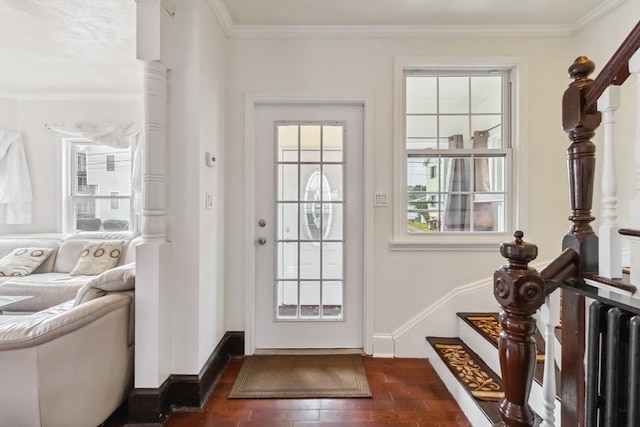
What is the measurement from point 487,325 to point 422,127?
5.14 ft

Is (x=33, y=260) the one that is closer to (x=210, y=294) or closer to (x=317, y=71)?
(x=210, y=294)

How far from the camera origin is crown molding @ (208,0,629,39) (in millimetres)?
2354

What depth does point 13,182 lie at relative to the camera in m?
3.58

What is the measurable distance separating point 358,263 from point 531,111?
1.80m

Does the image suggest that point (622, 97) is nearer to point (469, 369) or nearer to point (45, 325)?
point (469, 369)

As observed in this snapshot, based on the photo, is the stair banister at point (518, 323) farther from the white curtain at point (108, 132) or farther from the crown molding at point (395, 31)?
the white curtain at point (108, 132)

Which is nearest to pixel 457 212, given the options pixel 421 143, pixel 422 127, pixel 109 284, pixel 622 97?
pixel 421 143

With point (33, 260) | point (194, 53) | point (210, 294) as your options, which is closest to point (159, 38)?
point (194, 53)

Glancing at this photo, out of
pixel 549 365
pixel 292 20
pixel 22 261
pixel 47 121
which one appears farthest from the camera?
pixel 47 121

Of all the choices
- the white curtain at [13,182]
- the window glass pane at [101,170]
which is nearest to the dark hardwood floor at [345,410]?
the window glass pane at [101,170]

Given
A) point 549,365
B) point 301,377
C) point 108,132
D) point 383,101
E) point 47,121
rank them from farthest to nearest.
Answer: point 47,121, point 108,132, point 383,101, point 301,377, point 549,365

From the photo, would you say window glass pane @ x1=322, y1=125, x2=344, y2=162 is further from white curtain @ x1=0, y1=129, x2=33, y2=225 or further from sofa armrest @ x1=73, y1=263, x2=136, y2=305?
white curtain @ x1=0, y1=129, x2=33, y2=225

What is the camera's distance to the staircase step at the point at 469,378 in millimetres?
1598

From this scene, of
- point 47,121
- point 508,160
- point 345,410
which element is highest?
point 47,121
